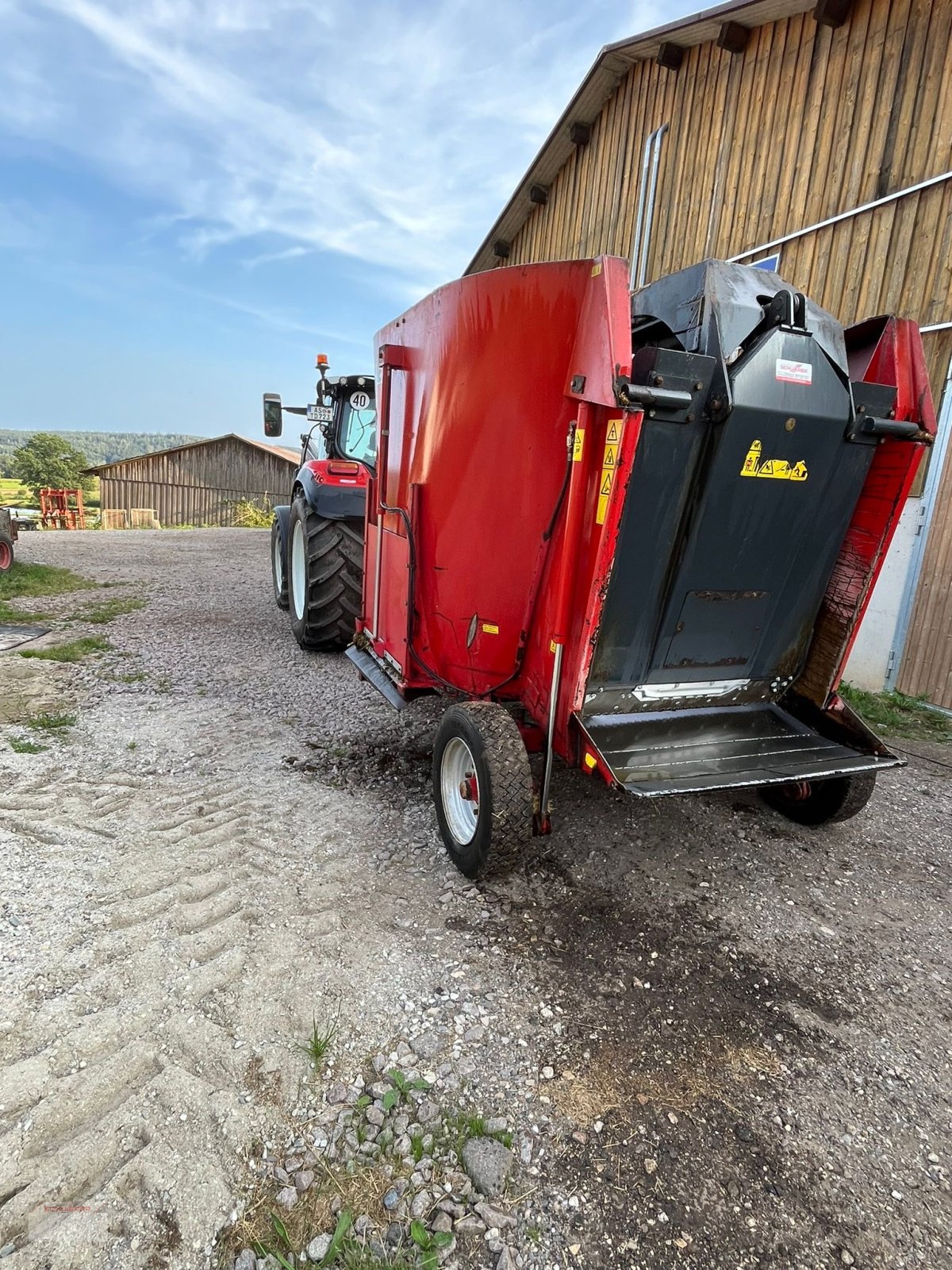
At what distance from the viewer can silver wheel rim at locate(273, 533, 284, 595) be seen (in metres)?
7.44

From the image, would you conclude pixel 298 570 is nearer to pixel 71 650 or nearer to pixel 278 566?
pixel 278 566

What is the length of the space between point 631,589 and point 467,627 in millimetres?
862

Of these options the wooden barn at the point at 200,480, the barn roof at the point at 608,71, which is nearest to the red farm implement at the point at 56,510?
the wooden barn at the point at 200,480

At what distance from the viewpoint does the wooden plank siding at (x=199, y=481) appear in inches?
1079

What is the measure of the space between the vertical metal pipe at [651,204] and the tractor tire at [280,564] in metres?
5.17

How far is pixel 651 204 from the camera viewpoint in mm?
8211

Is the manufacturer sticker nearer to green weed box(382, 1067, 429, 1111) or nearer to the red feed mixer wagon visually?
the red feed mixer wagon

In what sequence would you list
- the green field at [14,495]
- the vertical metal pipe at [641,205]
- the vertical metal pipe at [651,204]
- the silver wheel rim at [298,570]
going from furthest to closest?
the green field at [14,495]
the vertical metal pipe at [641,205]
the vertical metal pipe at [651,204]
the silver wheel rim at [298,570]

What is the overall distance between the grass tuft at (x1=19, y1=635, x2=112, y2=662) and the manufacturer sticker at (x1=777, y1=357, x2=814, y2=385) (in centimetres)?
550

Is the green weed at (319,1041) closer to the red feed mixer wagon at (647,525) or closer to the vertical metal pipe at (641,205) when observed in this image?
the red feed mixer wagon at (647,525)

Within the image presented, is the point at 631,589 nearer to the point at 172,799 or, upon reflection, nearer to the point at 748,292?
the point at 748,292

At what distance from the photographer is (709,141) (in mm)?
7371

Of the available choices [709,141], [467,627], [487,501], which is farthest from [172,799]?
[709,141]

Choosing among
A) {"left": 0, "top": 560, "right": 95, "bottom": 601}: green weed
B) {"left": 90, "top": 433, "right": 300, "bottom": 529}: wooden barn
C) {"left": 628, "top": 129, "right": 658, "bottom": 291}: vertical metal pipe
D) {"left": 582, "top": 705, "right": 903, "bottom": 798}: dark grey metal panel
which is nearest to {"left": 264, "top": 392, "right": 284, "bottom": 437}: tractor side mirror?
{"left": 0, "top": 560, "right": 95, "bottom": 601}: green weed
